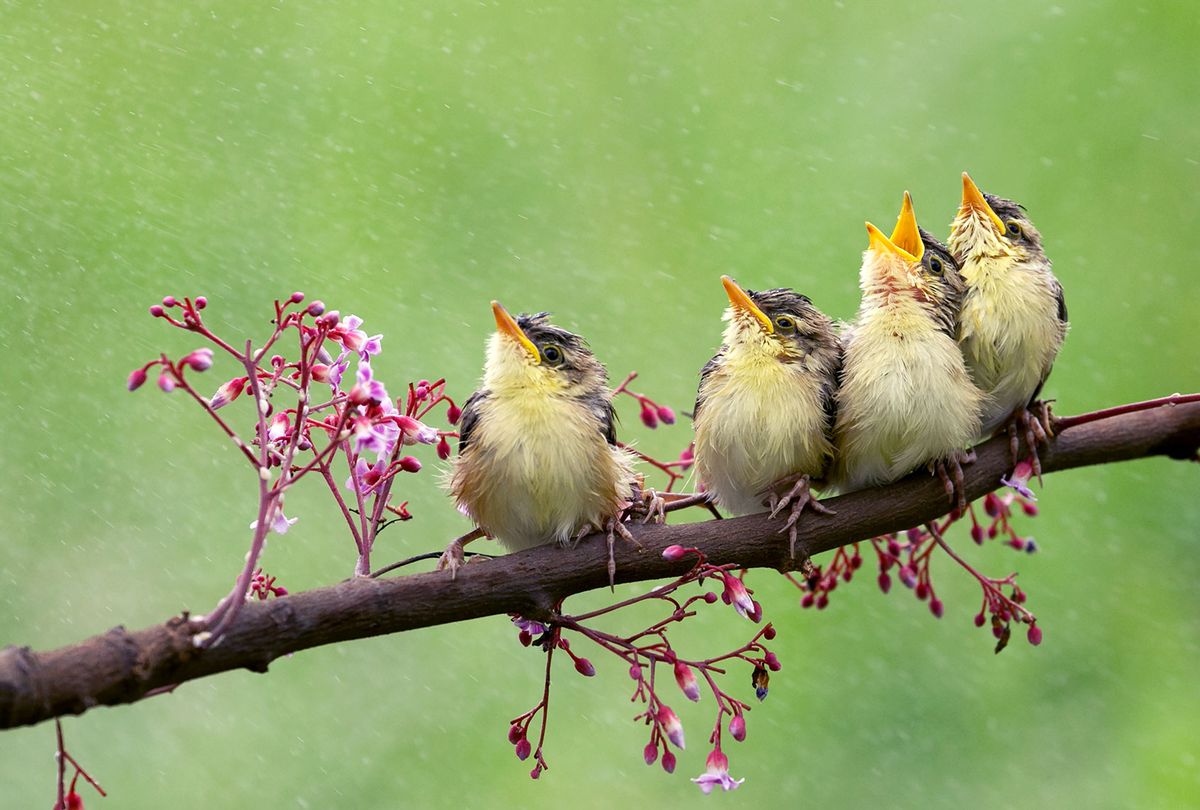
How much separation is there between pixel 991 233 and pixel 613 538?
0.49 m

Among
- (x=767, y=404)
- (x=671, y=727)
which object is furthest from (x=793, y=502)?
(x=671, y=727)

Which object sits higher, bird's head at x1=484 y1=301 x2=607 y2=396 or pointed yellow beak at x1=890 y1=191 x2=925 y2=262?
pointed yellow beak at x1=890 y1=191 x2=925 y2=262

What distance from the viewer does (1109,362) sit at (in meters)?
3.07

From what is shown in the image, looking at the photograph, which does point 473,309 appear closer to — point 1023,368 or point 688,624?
point 688,624

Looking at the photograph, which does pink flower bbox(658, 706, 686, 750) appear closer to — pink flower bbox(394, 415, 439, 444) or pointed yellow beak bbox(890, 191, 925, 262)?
pink flower bbox(394, 415, 439, 444)

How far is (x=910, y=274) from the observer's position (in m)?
1.24

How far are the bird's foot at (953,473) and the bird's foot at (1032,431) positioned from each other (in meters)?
0.05

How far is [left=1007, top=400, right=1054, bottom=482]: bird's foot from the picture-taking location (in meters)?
1.19

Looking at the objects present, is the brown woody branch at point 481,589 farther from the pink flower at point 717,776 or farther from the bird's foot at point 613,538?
the pink flower at point 717,776

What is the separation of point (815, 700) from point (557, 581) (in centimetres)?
250

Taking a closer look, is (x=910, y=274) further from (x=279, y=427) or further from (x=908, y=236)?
(x=279, y=427)

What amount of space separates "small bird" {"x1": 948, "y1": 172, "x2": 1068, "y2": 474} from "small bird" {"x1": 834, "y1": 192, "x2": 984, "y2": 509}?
20 millimetres

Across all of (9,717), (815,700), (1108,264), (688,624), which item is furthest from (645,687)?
(815,700)

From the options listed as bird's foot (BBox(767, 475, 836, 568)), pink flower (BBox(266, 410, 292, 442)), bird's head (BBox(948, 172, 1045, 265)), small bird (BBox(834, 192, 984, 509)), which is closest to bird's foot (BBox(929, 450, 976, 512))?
small bird (BBox(834, 192, 984, 509))
